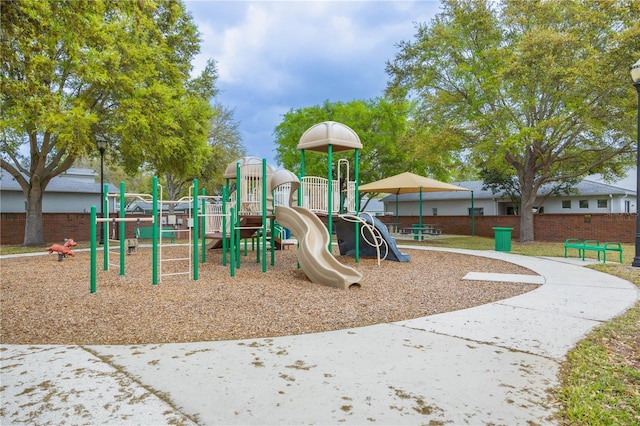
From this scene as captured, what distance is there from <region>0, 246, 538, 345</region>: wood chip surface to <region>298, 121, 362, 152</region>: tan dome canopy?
10.6 feet

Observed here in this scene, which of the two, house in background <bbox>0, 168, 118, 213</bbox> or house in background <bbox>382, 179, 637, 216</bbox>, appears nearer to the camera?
house in background <bbox>382, 179, 637, 216</bbox>

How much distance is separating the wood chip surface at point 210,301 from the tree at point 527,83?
8397mm

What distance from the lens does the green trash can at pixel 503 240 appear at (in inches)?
533

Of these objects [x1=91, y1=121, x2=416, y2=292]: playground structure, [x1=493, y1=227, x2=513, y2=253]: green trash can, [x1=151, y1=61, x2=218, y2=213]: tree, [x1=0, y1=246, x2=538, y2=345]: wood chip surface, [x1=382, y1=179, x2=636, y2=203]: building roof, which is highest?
[x1=151, y1=61, x2=218, y2=213]: tree

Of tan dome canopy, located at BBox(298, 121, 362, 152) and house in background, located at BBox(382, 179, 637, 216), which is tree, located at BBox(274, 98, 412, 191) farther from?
tan dome canopy, located at BBox(298, 121, 362, 152)

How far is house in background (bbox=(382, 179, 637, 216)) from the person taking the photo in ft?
71.3

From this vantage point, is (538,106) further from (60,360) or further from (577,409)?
(60,360)

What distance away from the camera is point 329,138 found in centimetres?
938

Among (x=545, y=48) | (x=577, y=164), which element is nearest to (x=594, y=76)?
(x=545, y=48)

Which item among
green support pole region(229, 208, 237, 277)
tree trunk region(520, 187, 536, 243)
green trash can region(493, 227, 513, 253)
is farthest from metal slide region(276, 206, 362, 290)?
tree trunk region(520, 187, 536, 243)

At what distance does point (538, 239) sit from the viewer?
19203 mm

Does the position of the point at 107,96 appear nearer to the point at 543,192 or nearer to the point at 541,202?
the point at 543,192

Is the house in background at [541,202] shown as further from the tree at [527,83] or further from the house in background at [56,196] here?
the house in background at [56,196]

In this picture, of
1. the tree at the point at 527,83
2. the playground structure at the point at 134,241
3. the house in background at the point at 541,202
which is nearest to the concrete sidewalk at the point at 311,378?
the playground structure at the point at 134,241
